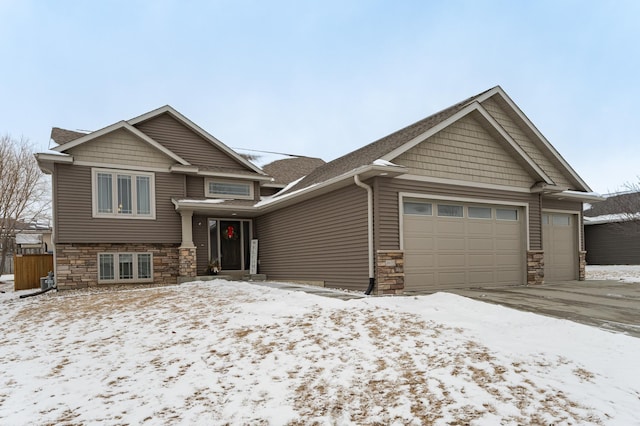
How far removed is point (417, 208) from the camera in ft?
34.3

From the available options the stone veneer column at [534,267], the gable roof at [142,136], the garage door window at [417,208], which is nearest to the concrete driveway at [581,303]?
the stone veneer column at [534,267]

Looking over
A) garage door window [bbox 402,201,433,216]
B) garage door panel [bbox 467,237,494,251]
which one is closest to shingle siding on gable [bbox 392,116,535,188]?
garage door window [bbox 402,201,433,216]

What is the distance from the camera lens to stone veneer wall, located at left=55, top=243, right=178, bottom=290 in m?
13.3

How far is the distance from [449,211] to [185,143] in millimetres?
10298

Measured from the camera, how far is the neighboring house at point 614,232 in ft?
70.0

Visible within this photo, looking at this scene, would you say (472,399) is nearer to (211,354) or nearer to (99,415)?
(211,354)

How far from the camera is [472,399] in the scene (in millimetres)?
3854

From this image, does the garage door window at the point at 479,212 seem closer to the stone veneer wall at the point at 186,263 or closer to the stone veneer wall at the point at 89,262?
the stone veneer wall at the point at 186,263

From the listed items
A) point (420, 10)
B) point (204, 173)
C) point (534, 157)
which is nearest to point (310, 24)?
point (420, 10)

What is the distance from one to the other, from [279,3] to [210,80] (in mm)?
17639

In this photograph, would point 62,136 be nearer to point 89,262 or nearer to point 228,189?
point 89,262

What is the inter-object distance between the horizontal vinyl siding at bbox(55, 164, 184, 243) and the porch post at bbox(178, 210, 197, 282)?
0.99 feet

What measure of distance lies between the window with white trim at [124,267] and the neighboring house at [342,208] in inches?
1.4

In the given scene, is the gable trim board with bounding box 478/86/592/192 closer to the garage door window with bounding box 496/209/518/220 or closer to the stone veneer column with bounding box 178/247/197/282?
the garage door window with bounding box 496/209/518/220
